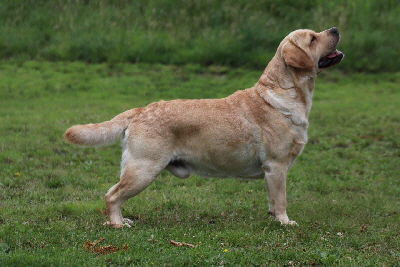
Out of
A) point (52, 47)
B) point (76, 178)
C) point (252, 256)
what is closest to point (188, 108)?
point (252, 256)

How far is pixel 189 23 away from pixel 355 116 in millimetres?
7695

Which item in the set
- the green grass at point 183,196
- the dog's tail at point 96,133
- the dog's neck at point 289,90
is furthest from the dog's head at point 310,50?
the dog's tail at point 96,133

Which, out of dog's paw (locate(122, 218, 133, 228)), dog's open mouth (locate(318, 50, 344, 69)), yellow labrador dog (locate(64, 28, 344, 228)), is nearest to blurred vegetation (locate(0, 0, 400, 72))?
dog's open mouth (locate(318, 50, 344, 69))

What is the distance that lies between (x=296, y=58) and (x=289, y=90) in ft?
1.23

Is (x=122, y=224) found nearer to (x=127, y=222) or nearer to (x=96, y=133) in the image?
(x=127, y=222)

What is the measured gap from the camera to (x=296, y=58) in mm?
6840

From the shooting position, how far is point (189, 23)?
789 inches

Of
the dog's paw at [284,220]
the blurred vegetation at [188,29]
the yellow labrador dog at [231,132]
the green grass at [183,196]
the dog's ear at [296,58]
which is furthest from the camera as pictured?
the blurred vegetation at [188,29]

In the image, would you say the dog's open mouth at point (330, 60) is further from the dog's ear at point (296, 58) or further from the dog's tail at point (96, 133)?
the dog's tail at point (96, 133)

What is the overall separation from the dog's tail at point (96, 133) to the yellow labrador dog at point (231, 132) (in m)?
0.01

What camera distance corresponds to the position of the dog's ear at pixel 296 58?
269 inches

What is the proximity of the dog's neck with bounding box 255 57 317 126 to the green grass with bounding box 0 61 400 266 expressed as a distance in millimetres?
1273

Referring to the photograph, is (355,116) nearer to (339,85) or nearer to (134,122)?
(339,85)

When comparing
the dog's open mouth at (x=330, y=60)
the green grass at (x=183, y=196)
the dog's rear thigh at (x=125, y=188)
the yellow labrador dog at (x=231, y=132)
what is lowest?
the green grass at (x=183, y=196)
